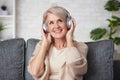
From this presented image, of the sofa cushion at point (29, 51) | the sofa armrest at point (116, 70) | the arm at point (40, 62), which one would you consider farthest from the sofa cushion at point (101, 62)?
the sofa cushion at point (29, 51)

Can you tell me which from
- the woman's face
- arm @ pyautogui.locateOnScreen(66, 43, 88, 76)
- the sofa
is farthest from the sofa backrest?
the woman's face

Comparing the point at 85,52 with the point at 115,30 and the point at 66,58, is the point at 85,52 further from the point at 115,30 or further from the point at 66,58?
the point at 115,30

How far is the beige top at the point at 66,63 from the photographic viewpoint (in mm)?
1474

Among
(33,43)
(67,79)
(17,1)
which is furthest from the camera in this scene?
(17,1)

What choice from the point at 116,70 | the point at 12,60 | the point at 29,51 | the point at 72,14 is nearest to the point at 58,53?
the point at 29,51

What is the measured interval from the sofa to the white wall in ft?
5.77

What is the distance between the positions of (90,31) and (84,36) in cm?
12

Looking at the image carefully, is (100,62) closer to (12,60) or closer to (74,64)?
(74,64)

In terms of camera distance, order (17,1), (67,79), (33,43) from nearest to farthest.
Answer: (67,79) → (33,43) → (17,1)

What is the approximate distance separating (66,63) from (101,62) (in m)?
0.26

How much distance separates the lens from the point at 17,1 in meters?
3.38

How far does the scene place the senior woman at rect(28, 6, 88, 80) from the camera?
1490 millimetres

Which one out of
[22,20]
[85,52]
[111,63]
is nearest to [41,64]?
[85,52]

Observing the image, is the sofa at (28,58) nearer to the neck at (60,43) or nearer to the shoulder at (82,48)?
the shoulder at (82,48)
